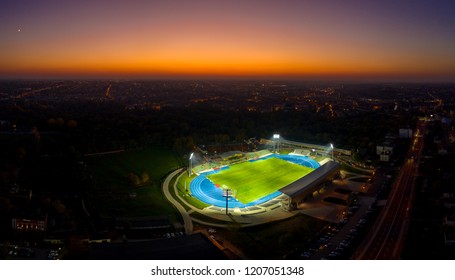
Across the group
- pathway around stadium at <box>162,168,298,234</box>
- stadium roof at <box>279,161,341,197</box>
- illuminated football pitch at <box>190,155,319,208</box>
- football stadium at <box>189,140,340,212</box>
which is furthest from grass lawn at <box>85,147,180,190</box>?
stadium roof at <box>279,161,341,197</box>

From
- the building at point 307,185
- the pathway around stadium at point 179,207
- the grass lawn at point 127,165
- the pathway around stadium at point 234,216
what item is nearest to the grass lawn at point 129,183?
the grass lawn at point 127,165

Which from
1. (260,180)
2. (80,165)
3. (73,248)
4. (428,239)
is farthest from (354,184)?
(80,165)

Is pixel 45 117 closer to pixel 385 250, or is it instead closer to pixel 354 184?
pixel 354 184

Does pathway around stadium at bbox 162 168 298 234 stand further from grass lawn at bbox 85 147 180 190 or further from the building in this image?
grass lawn at bbox 85 147 180 190

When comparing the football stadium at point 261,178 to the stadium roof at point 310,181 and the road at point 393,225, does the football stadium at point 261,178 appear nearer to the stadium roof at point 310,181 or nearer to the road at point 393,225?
the stadium roof at point 310,181

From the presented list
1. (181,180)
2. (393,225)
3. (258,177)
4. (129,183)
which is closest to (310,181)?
(258,177)

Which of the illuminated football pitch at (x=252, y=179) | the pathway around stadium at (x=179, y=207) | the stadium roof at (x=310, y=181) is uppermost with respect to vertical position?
the stadium roof at (x=310, y=181)

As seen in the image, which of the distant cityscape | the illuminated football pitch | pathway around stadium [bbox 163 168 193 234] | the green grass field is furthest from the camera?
the green grass field
